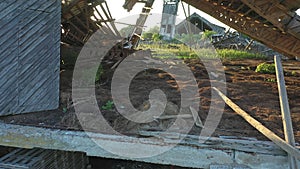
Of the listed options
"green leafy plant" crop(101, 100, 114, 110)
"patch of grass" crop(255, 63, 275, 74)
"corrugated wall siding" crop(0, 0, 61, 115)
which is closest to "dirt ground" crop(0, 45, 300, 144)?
"green leafy plant" crop(101, 100, 114, 110)

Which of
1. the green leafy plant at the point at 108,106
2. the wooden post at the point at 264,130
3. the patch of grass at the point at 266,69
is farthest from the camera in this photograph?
the patch of grass at the point at 266,69

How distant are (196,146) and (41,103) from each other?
2.03 meters

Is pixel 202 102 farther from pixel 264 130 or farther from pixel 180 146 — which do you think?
pixel 180 146

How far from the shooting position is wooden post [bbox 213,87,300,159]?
8.05 feet

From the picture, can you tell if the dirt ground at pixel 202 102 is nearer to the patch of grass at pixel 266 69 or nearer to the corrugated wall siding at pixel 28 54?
the corrugated wall siding at pixel 28 54

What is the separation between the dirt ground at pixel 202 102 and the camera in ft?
10.3

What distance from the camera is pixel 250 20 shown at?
6.47 meters

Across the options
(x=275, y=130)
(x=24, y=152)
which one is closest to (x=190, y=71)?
(x=275, y=130)

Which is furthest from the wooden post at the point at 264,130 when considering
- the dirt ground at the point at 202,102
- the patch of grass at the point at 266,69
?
the patch of grass at the point at 266,69

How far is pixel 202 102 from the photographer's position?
4.09 meters

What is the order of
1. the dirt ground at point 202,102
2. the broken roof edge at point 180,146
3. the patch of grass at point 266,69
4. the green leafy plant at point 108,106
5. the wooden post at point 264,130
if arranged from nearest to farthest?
the wooden post at point 264,130 → the broken roof edge at point 180,146 → the dirt ground at point 202,102 → the green leafy plant at point 108,106 → the patch of grass at point 266,69

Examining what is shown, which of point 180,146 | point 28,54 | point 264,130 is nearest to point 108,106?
point 28,54

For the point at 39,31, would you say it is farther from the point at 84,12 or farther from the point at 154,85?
the point at 84,12

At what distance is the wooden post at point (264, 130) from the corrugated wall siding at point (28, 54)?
239cm
